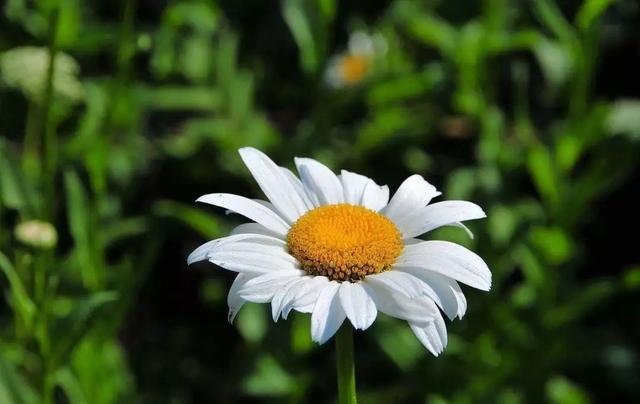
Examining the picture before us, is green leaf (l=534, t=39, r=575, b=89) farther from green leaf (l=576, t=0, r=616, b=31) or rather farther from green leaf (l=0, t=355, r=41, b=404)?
green leaf (l=0, t=355, r=41, b=404)

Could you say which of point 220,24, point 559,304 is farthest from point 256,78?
point 559,304

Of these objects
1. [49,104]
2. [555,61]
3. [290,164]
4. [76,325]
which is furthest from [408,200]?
[555,61]

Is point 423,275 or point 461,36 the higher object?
point 461,36

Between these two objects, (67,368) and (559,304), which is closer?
(67,368)

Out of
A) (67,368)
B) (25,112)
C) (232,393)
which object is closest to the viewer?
(67,368)

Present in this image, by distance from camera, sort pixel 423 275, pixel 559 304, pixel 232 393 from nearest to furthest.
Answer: pixel 423 275, pixel 559 304, pixel 232 393

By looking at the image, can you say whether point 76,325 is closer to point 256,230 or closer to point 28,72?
point 256,230

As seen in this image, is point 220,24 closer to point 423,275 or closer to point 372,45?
point 372,45

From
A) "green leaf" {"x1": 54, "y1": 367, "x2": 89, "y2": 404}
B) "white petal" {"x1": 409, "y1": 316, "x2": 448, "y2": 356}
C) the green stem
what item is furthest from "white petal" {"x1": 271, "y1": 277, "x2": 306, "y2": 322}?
"green leaf" {"x1": 54, "y1": 367, "x2": 89, "y2": 404}
